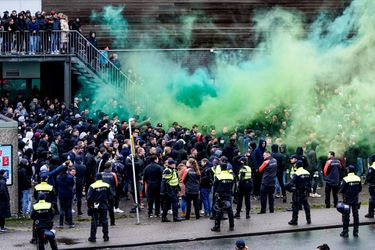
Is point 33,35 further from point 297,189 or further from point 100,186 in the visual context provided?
point 297,189

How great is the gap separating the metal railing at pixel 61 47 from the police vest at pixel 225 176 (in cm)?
1302

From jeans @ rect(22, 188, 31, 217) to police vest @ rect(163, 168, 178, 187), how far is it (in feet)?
10.5

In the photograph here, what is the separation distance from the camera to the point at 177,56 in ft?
126

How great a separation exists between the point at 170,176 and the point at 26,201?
11.2ft

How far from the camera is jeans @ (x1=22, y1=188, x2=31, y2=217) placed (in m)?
24.5

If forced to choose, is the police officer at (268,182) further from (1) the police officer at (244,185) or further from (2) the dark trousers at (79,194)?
(2) the dark trousers at (79,194)

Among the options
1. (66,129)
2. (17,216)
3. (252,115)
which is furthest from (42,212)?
(252,115)

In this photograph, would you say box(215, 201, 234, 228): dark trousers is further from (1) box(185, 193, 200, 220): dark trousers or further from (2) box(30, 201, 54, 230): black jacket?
(2) box(30, 201, 54, 230): black jacket

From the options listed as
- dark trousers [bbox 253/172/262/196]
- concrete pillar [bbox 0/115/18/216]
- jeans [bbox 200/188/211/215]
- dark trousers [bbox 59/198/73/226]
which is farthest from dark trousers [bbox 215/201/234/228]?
concrete pillar [bbox 0/115/18/216]

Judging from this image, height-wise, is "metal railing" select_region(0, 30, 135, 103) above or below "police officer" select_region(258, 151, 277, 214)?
above

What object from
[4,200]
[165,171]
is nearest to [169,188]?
[165,171]

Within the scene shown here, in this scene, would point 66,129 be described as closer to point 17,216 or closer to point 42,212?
point 17,216

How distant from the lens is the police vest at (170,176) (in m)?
24.0

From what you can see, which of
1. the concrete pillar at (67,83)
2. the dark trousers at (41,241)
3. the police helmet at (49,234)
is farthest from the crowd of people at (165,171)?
the concrete pillar at (67,83)
